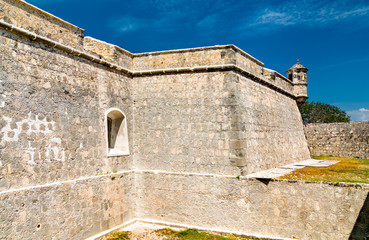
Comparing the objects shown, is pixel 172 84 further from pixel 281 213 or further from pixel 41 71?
pixel 281 213

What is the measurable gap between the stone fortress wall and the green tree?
96.3ft

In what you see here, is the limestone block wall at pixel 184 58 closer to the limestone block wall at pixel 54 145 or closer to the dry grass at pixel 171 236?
the limestone block wall at pixel 54 145

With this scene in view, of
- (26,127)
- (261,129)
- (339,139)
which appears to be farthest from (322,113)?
(26,127)

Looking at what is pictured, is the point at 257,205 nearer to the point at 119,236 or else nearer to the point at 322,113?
the point at 119,236

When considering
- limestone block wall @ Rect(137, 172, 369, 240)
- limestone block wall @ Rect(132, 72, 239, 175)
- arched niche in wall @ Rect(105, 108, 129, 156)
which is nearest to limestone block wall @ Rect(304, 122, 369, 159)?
limestone block wall @ Rect(137, 172, 369, 240)

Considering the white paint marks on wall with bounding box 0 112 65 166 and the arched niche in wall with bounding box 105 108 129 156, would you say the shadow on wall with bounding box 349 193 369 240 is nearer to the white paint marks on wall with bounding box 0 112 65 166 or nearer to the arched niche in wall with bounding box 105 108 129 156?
the arched niche in wall with bounding box 105 108 129 156

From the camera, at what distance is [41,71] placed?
7.76 meters

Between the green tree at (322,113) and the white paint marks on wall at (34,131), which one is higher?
the green tree at (322,113)

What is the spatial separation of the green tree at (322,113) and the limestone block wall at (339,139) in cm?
2253

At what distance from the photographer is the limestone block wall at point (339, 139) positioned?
16.4 meters

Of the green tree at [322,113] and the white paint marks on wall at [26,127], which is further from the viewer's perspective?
the green tree at [322,113]

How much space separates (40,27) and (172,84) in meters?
4.65

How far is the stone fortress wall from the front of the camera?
7.21 meters

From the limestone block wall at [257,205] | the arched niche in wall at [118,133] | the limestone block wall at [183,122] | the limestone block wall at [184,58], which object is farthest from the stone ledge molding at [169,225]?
the limestone block wall at [184,58]
